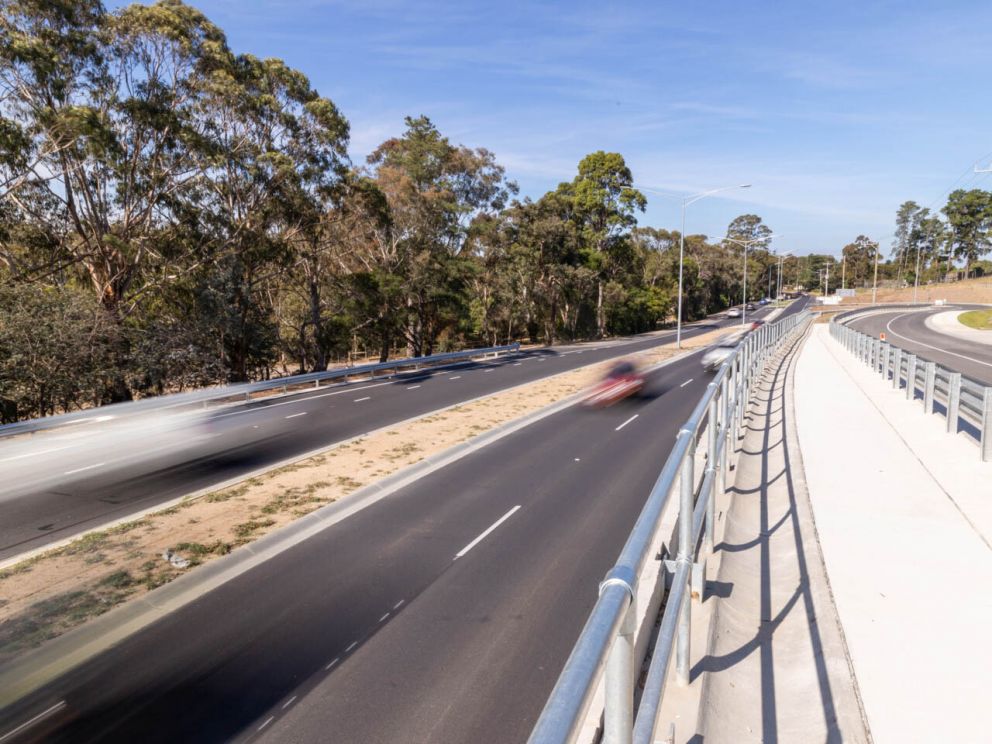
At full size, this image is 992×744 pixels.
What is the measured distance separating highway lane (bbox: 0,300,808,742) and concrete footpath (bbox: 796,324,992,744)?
2.58m

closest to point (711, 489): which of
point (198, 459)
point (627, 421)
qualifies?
point (198, 459)

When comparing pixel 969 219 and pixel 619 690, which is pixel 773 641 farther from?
pixel 969 219

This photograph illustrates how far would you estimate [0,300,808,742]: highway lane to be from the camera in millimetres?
5062

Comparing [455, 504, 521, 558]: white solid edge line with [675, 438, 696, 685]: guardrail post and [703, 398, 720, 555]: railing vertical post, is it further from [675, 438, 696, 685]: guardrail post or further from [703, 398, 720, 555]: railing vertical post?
[675, 438, 696, 685]: guardrail post

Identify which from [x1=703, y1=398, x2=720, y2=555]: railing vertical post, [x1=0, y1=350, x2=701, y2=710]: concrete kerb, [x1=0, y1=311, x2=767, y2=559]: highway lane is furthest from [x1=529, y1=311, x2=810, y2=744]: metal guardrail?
[x1=0, y1=311, x2=767, y2=559]: highway lane

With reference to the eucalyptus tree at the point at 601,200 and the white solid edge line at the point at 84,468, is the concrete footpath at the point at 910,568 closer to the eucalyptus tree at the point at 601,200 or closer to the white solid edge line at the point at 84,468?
the white solid edge line at the point at 84,468

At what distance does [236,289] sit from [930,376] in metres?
27.4

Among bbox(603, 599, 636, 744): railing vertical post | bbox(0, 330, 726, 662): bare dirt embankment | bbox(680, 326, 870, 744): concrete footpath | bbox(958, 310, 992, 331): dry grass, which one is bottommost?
bbox(0, 330, 726, 662): bare dirt embankment

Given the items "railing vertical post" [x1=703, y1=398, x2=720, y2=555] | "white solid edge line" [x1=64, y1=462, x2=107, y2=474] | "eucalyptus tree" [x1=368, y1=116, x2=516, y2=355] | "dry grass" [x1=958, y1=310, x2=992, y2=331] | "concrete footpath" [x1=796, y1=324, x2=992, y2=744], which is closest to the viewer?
"concrete footpath" [x1=796, y1=324, x2=992, y2=744]

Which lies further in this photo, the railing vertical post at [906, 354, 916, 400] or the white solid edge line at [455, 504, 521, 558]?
the railing vertical post at [906, 354, 916, 400]

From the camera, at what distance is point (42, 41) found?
70.0 feet

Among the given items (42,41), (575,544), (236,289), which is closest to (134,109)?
(42,41)

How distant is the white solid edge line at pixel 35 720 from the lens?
4.95 metres

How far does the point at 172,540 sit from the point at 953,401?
12.5 meters
